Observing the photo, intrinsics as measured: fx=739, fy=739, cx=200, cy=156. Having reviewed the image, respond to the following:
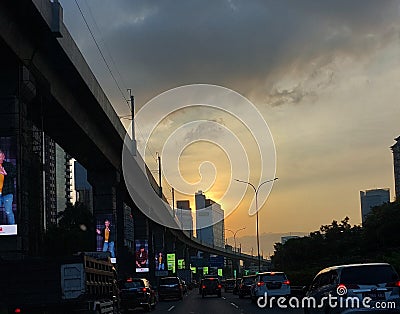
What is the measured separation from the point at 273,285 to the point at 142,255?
49869mm

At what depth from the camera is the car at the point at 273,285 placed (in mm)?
38656

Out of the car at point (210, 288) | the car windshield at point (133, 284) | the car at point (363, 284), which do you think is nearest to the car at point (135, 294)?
the car windshield at point (133, 284)

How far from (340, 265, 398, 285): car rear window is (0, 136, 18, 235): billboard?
16.3m

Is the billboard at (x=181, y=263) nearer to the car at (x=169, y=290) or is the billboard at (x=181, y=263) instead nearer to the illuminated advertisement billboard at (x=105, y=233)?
the illuminated advertisement billboard at (x=105, y=233)

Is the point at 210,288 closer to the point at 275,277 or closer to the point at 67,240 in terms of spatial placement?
the point at 275,277

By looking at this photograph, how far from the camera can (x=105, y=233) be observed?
58.3m

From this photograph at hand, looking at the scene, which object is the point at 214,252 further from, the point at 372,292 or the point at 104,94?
the point at 372,292

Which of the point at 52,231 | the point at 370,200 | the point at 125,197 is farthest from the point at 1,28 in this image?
the point at 370,200

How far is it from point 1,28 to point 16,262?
1178 centimetres

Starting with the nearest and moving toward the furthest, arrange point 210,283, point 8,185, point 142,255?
1. point 8,185
2. point 210,283
3. point 142,255

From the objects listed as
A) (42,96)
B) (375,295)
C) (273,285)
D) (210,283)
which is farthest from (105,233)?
(375,295)

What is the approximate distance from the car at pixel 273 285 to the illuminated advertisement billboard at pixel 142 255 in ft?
157

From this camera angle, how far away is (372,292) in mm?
17828

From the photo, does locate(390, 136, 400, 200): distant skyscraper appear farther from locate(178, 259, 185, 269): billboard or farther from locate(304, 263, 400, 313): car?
locate(304, 263, 400, 313): car
